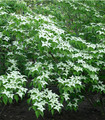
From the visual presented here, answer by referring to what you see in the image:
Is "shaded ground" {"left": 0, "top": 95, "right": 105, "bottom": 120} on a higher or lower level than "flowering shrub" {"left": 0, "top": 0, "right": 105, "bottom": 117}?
lower

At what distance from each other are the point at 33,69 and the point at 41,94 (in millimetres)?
505

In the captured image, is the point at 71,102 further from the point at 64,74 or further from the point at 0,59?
the point at 0,59

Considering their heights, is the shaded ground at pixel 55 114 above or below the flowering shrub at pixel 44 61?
below

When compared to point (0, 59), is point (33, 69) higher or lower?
higher

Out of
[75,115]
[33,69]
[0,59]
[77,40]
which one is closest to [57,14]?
[77,40]

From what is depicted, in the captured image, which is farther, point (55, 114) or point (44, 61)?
point (55, 114)

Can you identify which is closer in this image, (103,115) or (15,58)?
(15,58)

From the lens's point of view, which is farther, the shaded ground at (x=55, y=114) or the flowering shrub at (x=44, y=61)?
the shaded ground at (x=55, y=114)

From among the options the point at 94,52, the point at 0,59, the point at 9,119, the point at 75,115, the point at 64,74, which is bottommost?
the point at 9,119

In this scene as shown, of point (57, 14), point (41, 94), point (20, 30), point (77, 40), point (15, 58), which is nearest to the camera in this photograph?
point (41, 94)

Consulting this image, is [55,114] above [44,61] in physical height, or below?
below

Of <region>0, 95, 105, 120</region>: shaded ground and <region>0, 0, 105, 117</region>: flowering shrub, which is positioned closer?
<region>0, 0, 105, 117</region>: flowering shrub

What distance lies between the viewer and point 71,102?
Answer: 4.41 meters

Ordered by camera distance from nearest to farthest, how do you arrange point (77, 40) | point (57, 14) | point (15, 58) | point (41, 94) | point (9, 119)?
1. point (41, 94)
2. point (77, 40)
3. point (15, 58)
4. point (9, 119)
5. point (57, 14)
